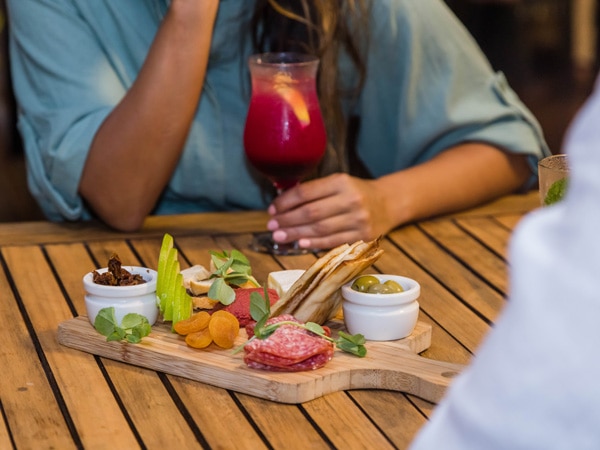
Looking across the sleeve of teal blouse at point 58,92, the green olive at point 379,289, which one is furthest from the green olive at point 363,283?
the sleeve of teal blouse at point 58,92

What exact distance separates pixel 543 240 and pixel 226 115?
1.74 meters

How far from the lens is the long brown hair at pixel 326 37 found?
207cm

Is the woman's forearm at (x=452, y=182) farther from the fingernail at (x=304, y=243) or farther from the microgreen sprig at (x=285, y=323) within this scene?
the microgreen sprig at (x=285, y=323)

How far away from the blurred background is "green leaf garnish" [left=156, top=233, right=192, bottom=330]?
14.6ft

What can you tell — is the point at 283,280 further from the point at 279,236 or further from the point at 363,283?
the point at 279,236

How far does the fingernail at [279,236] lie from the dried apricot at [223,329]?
0.50m

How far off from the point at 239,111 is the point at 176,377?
1.08 meters

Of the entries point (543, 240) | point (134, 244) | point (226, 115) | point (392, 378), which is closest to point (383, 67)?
point (226, 115)

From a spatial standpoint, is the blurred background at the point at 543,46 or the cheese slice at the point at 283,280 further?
the blurred background at the point at 543,46

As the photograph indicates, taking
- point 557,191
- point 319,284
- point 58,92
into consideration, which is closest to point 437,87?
point 58,92

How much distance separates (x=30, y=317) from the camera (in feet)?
4.72

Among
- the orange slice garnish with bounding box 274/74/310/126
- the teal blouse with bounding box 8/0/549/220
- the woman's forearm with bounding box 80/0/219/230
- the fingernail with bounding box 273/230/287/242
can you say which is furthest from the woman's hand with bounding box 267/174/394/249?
the teal blouse with bounding box 8/0/549/220

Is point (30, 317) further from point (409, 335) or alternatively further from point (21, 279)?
point (409, 335)

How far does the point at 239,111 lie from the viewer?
2232mm
